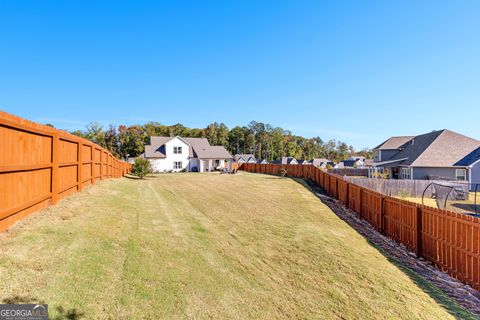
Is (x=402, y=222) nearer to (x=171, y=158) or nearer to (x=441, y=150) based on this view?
(x=441, y=150)

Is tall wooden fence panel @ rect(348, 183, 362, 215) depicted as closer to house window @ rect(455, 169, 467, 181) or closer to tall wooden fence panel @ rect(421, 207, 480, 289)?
tall wooden fence panel @ rect(421, 207, 480, 289)

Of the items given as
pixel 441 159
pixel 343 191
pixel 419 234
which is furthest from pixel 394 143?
pixel 419 234

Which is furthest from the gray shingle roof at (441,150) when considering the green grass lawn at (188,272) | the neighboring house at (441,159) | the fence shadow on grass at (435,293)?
the green grass lawn at (188,272)

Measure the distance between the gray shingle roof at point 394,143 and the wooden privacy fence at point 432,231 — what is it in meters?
33.1

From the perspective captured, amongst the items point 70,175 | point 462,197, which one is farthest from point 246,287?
point 462,197

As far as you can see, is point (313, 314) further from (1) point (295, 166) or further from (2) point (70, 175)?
(1) point (295, 166)

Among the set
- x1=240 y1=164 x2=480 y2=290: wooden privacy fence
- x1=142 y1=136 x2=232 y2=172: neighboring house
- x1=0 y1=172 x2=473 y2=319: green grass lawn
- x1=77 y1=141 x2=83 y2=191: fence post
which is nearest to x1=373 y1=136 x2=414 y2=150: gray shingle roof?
x1=142 y1=136 x2=232 y2=172: neighboring house

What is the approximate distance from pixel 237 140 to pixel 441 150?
2807 inches

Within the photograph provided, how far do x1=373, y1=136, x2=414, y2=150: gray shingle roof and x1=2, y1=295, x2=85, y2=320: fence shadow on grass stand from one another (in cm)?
4441

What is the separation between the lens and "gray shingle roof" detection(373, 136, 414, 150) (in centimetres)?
3978

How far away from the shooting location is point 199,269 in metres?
4.97

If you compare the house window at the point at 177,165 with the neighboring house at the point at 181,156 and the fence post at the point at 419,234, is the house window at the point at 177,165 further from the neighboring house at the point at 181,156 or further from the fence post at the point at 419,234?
the fence post at the point at 419,234

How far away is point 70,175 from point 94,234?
2938 mm

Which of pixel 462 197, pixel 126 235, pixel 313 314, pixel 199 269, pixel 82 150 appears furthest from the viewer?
pixel 462 197
